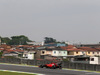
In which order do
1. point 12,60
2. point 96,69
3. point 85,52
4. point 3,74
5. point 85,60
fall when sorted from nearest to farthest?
point 3,74
point 96,69
point 12,60
point 85,60
point 85,52

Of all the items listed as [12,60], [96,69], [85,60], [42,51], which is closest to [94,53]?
[42,51]

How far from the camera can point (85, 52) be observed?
11138cm

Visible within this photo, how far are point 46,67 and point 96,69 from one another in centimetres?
894

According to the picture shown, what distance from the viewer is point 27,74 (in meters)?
32.4

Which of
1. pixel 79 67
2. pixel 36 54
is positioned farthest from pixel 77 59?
pixel 36 54

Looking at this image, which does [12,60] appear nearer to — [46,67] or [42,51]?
[46,67]

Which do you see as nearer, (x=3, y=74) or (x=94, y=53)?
(x=3, y=74)

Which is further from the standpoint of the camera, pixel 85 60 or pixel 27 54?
pixel 27 54

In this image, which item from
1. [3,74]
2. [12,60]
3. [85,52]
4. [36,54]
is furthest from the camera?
[85,52]

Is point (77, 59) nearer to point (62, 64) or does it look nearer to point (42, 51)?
point (62, 64)

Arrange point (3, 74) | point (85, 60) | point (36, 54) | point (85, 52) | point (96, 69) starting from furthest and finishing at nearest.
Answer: point (85, 52), point (36, 54), point (85, 60), point (96, 69), point (3, 74)

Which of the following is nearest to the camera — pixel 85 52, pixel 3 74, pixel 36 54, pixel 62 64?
pixel 3 74

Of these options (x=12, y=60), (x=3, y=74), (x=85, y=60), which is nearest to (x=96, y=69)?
(x=3, y=74)

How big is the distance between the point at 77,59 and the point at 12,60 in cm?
2213
